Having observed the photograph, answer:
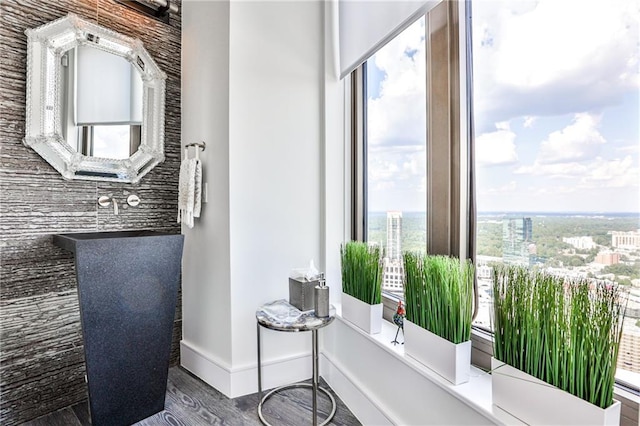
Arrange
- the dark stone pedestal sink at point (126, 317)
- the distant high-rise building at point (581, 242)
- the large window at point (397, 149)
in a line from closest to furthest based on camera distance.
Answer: the distant high-rise building at point (581, 242) → the dark stone pedestal sink at point (126, 317) → the large window at point (397, 149)

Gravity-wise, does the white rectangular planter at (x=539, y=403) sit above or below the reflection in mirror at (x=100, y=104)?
below

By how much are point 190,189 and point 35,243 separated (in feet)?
2.63

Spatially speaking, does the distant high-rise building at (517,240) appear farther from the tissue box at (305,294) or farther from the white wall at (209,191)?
the white wall at (209,191)

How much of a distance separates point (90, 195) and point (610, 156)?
2.34m

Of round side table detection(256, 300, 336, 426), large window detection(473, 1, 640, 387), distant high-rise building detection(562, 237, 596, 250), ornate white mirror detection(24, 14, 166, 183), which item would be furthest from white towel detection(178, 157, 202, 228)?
distant high-rise building detection(562, 237, 596, 250)

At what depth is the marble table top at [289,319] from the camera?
1.62 metres

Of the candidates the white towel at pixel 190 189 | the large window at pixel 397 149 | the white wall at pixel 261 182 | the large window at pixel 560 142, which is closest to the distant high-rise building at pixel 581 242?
the large window at pixel 560 142

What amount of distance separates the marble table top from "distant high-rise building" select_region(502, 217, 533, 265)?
33.3 inches

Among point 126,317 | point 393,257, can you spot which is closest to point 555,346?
point 393,257

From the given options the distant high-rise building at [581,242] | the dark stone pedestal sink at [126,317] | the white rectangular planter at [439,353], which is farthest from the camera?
the dark stone pedestal sink at [126,317]

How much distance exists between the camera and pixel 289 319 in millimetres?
1692

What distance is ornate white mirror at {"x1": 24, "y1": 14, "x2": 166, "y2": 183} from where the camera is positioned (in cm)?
179

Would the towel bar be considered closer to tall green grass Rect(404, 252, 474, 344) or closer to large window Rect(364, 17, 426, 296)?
large window Rect(364, 17, 426, 296)

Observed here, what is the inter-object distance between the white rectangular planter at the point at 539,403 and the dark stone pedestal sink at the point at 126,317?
1.51 meters
